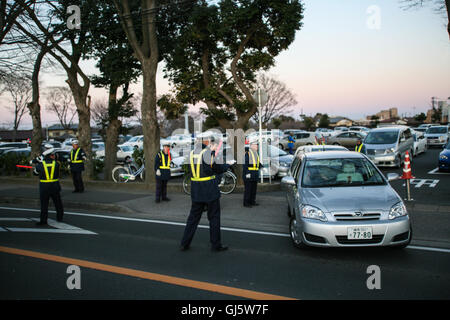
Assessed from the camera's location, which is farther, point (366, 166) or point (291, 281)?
point (366, 166)

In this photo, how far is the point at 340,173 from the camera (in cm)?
698

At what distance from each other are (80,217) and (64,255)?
370cm

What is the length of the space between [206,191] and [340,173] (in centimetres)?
248

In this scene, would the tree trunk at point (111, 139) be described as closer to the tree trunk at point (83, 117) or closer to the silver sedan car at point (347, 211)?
the tree trunk at point (83, 117)

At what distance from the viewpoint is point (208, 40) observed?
15750 millimetres

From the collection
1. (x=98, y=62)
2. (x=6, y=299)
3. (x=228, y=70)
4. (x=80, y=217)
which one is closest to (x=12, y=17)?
(x=98, y=62)

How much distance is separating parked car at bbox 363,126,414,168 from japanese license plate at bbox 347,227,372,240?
42.7 feet

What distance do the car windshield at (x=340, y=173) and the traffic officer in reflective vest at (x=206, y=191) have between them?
1.64 m

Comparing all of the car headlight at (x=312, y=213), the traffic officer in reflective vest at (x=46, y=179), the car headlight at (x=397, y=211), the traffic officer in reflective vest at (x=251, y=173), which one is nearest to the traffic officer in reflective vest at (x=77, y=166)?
the traffic officer in reflective vest at (x=46, y=179)

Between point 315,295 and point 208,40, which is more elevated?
point 208,40

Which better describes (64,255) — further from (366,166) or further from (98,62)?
(98,62)

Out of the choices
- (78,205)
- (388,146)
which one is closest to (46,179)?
(78,205)

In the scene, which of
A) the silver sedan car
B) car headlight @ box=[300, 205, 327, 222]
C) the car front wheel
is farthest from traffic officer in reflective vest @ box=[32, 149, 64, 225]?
car headlight @ box=[300, 205, 327, 222]

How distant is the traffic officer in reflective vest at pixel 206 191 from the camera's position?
6.51 m
